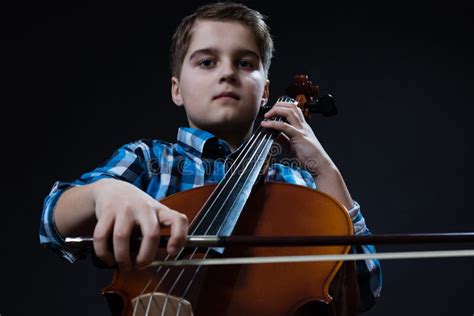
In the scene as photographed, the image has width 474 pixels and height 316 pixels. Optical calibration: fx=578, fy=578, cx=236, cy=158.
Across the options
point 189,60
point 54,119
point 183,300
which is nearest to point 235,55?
point 189,60

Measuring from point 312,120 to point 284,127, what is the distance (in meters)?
0.74

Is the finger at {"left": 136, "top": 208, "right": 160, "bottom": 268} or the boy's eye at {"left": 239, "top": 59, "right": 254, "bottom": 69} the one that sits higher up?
the boy's eye at {"left": 239, "top": 59, "right": 254, "bottom": 69}

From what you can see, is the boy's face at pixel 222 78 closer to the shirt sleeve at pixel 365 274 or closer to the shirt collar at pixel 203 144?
the shirt collar at pixel 203 144

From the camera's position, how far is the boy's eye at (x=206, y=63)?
90 cm

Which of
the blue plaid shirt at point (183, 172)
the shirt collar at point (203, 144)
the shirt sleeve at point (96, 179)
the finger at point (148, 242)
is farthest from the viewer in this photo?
the shirt collar at point (203, 144)

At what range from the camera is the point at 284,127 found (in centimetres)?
86

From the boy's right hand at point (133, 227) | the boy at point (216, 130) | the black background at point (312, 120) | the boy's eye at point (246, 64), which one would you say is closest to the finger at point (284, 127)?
the boy at point (216, 130)

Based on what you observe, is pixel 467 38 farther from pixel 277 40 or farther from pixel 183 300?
pixel 183 300

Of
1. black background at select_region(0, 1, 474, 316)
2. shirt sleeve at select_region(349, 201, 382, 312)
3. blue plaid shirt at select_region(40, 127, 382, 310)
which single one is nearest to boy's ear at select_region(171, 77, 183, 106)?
blue plaid shirt at select_region(40, 127, 382, 310)

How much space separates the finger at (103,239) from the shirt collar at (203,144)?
0.45 m

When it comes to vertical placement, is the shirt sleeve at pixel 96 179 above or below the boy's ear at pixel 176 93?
below

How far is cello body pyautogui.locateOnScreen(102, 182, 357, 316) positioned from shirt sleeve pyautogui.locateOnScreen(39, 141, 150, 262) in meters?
0.16

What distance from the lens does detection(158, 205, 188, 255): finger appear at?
16.1 inches

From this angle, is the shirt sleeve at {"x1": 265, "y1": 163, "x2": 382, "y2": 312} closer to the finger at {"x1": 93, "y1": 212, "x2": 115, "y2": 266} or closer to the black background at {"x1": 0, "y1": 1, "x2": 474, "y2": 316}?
the finger at {"x1": 93, "y1": 212, "x2": 115, "y2": 266}
